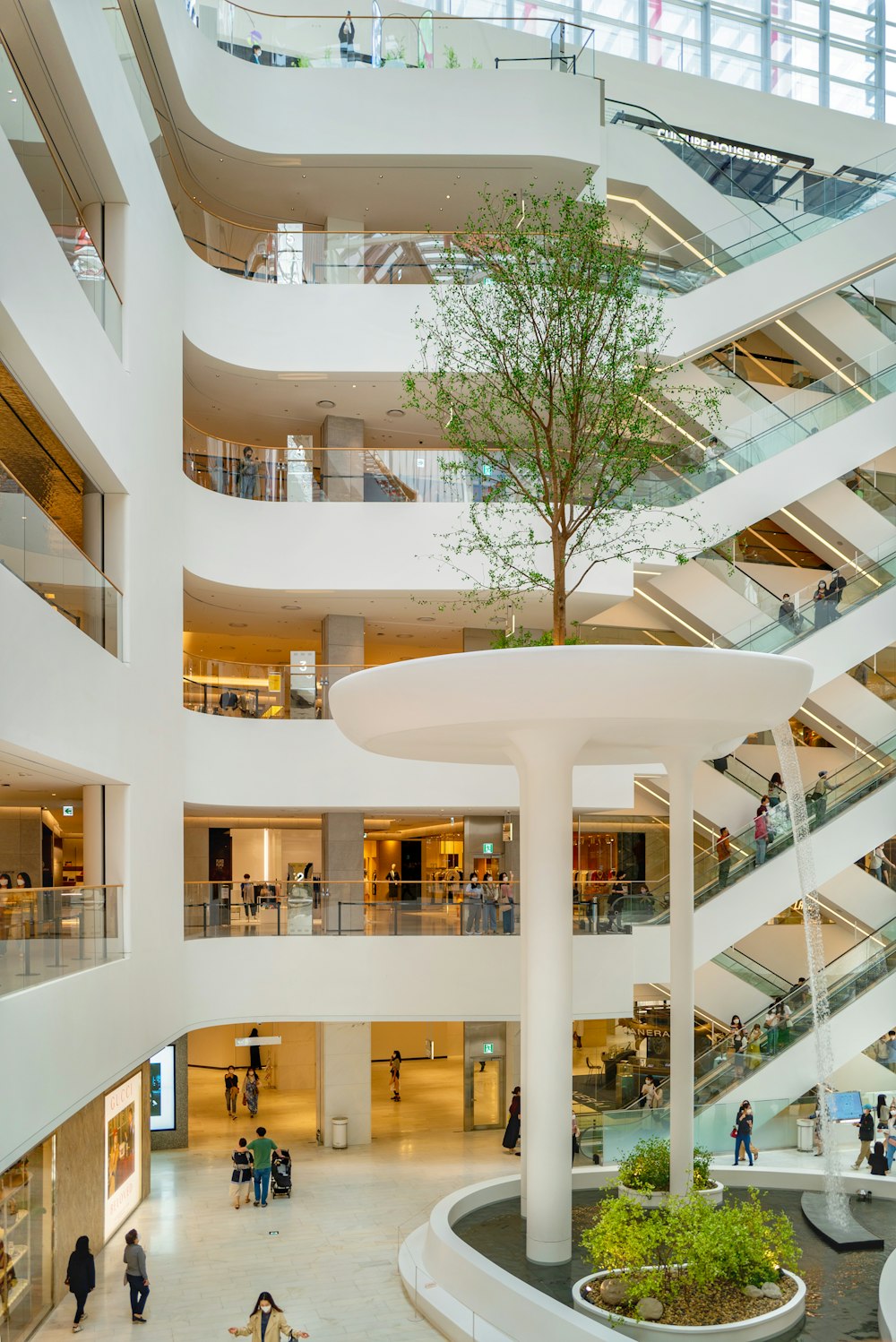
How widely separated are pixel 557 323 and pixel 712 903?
36.8 ft

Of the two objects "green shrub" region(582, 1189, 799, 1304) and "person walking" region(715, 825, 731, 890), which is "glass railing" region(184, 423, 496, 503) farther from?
"green shrub" region(582, 1189, 799, 1304)

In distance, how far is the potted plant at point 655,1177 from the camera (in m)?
15.0

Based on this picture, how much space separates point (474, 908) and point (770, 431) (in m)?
10.8

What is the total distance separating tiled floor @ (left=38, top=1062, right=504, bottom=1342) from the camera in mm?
13891

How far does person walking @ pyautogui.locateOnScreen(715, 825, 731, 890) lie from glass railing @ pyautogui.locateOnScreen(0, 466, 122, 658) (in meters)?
12.2

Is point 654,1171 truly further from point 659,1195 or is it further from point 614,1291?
point 614,1291

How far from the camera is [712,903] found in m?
22.4

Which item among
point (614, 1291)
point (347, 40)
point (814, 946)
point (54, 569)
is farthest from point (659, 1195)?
point (347, 40)

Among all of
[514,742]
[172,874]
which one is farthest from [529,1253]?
[172,874]

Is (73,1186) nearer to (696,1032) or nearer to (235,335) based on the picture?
(696,1032)

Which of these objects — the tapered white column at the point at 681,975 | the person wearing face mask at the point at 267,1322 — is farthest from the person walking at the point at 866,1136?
the person wearing face mask at the point at 267,1322

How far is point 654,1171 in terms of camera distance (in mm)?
15469

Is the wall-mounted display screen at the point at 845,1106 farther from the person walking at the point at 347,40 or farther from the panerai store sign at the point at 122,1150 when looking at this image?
the person walking at the point at 347,40

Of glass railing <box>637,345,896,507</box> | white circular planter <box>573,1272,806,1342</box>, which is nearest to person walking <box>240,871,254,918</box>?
glass railing <box>637,345,896,507</box>
